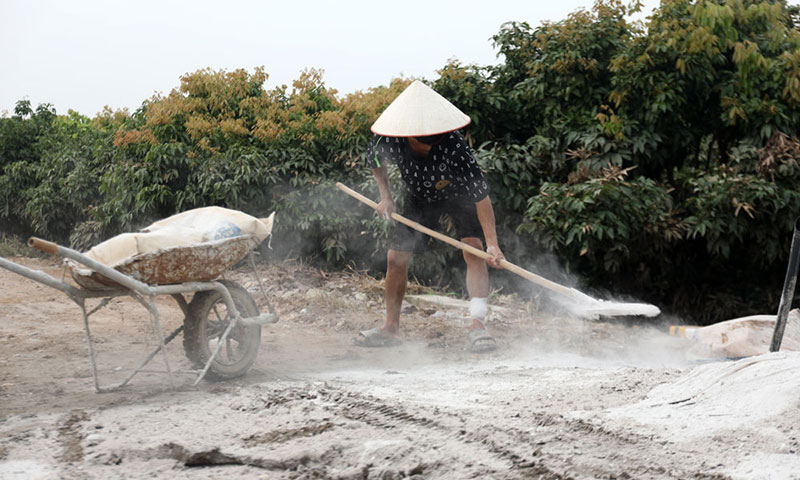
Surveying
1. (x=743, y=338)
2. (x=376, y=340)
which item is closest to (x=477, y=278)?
(x=376, y=340)

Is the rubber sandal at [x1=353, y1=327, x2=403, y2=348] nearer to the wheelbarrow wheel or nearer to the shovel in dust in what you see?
the shovel in dust

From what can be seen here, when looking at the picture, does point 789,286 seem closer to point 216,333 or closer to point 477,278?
point 477,278

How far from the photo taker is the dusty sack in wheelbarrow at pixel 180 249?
3463 millimetres

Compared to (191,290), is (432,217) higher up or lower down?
higher up

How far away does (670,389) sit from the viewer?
3.51m

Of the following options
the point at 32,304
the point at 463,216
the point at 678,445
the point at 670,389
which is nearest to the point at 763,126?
the point at 463,216

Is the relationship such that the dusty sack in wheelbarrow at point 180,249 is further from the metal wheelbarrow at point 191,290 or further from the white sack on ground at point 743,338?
the white sack on ground at point 743,338

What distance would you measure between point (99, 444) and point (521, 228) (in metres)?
4.45

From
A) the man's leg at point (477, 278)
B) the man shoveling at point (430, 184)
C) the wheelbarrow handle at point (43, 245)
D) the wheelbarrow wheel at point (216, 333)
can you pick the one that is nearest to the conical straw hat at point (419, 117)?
the man shoveling at point (430, 184)

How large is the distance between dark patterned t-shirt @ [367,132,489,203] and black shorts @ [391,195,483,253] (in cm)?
7

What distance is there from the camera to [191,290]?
3691mm

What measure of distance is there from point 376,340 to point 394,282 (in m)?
0.46

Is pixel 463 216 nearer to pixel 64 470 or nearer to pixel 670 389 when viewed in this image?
pixel 670 389

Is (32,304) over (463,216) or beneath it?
beneath
